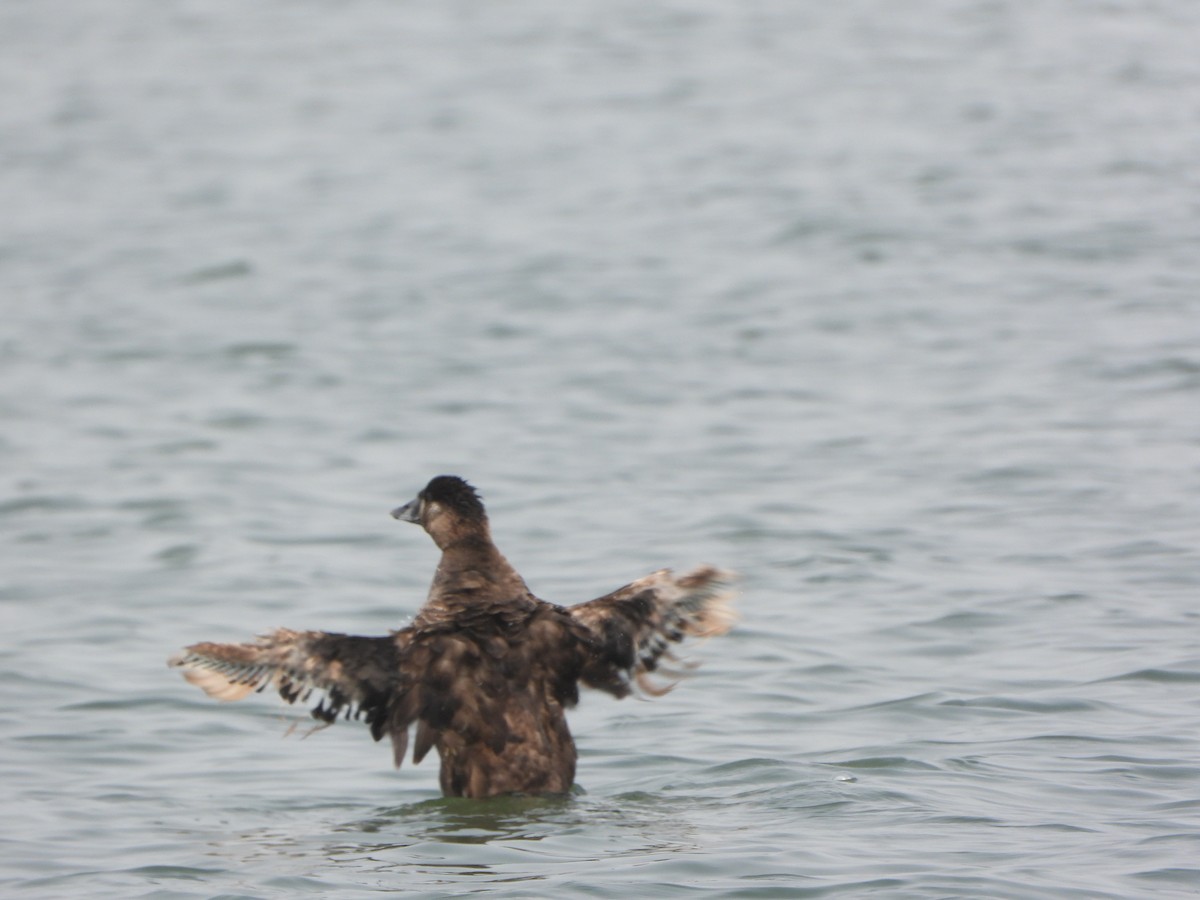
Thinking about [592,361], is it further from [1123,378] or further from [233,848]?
[233,848]

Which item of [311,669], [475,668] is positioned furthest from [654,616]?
[311,669]

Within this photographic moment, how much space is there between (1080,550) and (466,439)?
533 cm

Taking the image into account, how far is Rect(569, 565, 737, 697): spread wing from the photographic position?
27.0ft

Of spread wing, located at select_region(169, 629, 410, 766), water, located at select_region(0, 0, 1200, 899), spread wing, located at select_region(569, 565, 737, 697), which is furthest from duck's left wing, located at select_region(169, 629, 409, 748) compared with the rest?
spread wing, located at select_region(569, 565, 737, 697)

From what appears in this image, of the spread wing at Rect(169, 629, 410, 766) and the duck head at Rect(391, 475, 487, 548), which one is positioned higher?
the duck head at Rect(391, 475, 487, 548)

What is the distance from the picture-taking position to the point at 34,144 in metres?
28.0

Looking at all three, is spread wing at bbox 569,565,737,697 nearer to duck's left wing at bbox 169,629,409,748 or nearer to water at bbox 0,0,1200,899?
water at bbox 0,0,1200,899

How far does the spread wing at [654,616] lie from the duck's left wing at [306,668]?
31.7 inches

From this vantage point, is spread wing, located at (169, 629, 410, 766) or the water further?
spread wing, located at (169, 629, 410, 766)

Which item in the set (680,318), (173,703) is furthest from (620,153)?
(173,703)

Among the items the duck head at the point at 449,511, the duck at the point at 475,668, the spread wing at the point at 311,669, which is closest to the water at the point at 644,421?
the duck at the point at 475,668

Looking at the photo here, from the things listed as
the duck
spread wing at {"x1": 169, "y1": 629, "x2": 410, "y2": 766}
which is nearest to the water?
the duck

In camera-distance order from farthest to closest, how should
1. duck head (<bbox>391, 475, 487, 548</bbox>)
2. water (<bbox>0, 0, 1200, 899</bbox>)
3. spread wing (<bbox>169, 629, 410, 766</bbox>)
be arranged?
duck head (<bbox>391, 475, 487, 548</bbox>)
spread wing (<bbox>169, 629, 410, 766</bbox>)
water (<bbox>0, 0, 1200, 899</bbox>)

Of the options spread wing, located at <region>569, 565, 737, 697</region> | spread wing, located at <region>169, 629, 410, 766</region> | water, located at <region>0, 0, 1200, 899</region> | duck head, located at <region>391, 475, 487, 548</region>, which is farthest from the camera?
duck head, located at <region>391, 475, 487, 548</region>
